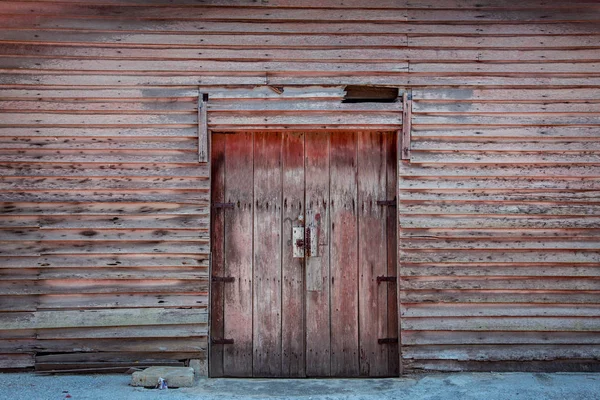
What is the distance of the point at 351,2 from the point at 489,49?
4.23 ft

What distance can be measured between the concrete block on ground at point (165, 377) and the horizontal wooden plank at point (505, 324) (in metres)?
1.86

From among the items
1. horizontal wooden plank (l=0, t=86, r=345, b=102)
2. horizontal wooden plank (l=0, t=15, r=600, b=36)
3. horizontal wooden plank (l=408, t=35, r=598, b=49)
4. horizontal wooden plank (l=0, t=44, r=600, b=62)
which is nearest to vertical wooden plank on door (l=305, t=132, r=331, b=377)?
horizontal wooden plank (l=0, t=86, r=345, b=102)

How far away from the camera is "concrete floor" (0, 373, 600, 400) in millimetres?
4605

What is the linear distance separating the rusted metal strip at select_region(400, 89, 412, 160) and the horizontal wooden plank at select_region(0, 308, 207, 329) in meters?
2.21

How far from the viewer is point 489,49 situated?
5359 millimetres

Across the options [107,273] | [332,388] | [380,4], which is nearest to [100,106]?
[107,273]

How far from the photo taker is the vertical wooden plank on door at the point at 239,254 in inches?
211

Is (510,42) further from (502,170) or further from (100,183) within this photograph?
(100,183)

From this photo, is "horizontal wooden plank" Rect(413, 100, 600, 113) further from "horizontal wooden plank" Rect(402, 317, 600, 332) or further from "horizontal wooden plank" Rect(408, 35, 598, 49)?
"horizontal wooden plank" Rect(402, 317, 600, 332)

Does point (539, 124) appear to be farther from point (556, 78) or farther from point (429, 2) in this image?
point (429, 2)

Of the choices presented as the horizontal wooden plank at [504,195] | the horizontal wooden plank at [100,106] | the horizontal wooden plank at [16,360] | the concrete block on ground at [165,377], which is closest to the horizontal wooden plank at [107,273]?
the horizontal wooden plank at [16,360]

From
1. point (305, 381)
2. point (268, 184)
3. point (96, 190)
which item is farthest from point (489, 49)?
point (96, 190)

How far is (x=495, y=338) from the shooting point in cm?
525

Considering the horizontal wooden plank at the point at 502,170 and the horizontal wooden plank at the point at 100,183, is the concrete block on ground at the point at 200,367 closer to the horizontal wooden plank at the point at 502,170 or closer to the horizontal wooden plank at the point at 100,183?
the horizontal wooden plank at the point at 100,183
